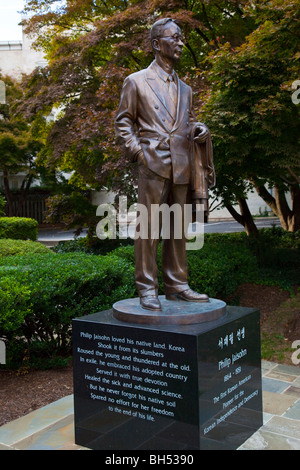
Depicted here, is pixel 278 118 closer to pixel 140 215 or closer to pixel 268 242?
pixel 140 215

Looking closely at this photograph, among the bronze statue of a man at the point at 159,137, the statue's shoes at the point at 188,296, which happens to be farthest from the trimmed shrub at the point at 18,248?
the bronze statue of a man at the point at 159,137

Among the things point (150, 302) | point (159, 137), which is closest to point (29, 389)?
point (150, 302)

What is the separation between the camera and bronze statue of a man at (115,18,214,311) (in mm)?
4234

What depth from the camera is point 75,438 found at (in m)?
4.14

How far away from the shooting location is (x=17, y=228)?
15680mm

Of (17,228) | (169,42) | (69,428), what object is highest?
(169,42)

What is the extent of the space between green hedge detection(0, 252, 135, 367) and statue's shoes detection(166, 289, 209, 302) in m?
1.50

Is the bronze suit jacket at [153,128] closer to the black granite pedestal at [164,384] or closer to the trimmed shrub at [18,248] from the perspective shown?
the black granite pedestal at [164,384]

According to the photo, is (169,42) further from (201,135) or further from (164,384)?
(164,384)

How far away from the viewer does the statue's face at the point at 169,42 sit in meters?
4.28

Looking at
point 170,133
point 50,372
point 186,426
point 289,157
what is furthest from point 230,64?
point 186,426

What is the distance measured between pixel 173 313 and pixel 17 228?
41.1 ft

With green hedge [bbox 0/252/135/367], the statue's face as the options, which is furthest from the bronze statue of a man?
green hedge [bbox 0/252/135/367]

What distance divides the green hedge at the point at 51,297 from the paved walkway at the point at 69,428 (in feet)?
3.18
